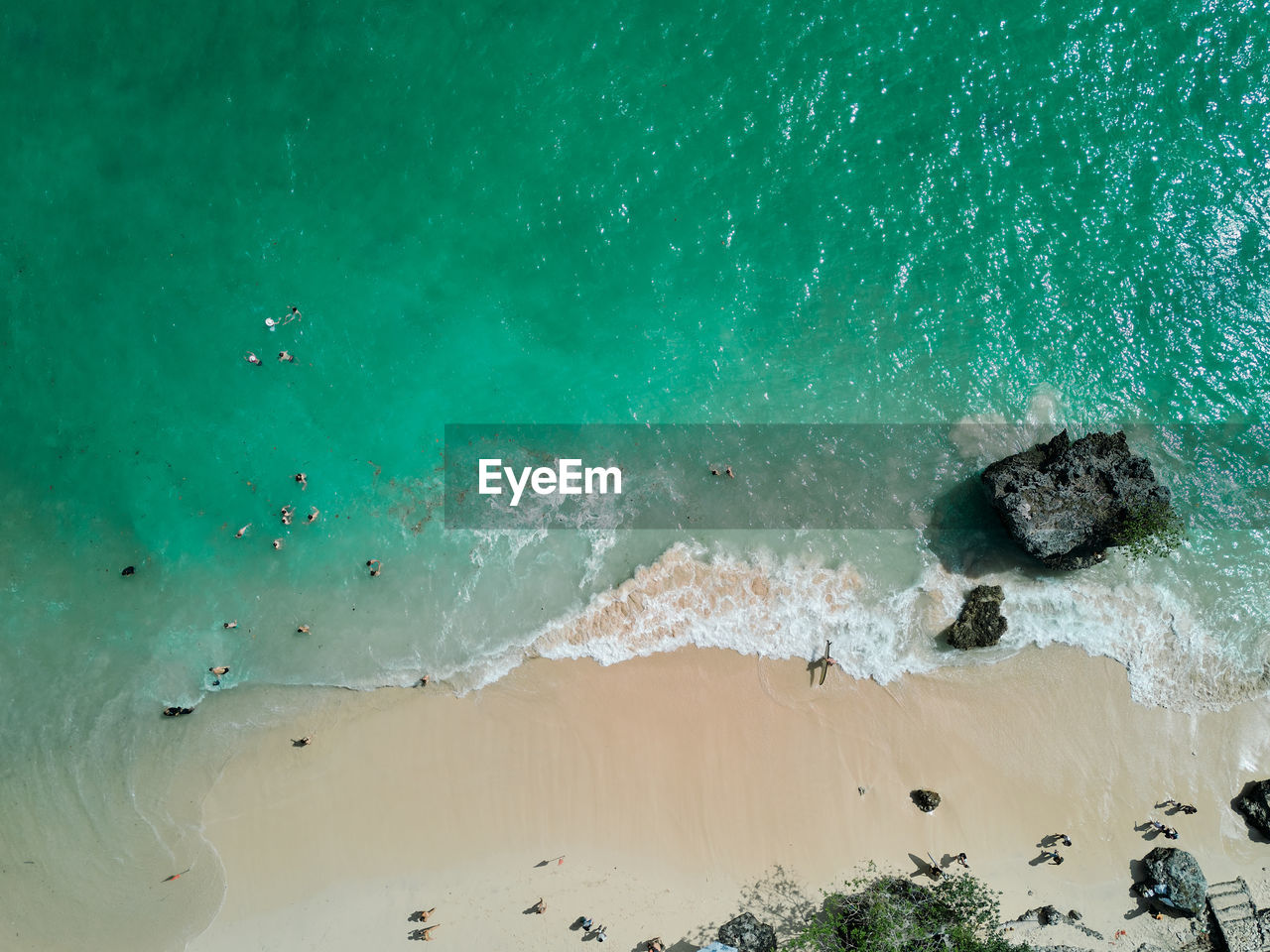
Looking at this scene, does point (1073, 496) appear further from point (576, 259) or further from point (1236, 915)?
point (576, 259)

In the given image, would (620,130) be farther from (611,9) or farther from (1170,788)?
(1170,788)

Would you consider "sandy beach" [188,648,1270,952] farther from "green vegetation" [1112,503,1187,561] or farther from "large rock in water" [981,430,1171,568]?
"green vegetation" [1112,503,1187,561]

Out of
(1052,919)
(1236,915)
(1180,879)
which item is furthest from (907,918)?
(1236,915)

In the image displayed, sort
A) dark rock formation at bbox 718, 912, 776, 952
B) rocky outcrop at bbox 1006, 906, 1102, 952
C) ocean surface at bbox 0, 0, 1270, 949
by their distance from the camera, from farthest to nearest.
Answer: ocean surface at bbox 0, 0, 1270, 949
rocky outcrop at bbox 1006, 906, 1102, 952
dark rock formation at bbox 718, 912, 776, 952

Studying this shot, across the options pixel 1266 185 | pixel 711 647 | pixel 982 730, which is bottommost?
pixel 982 730

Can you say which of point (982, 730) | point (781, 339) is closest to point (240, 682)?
point (781, 339)

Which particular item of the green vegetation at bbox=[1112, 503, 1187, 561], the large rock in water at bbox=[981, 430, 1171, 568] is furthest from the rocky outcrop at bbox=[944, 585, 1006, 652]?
the green vegetation at bbox=[1112, 503, 1187, 561]

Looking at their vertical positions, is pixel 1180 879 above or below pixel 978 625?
below
